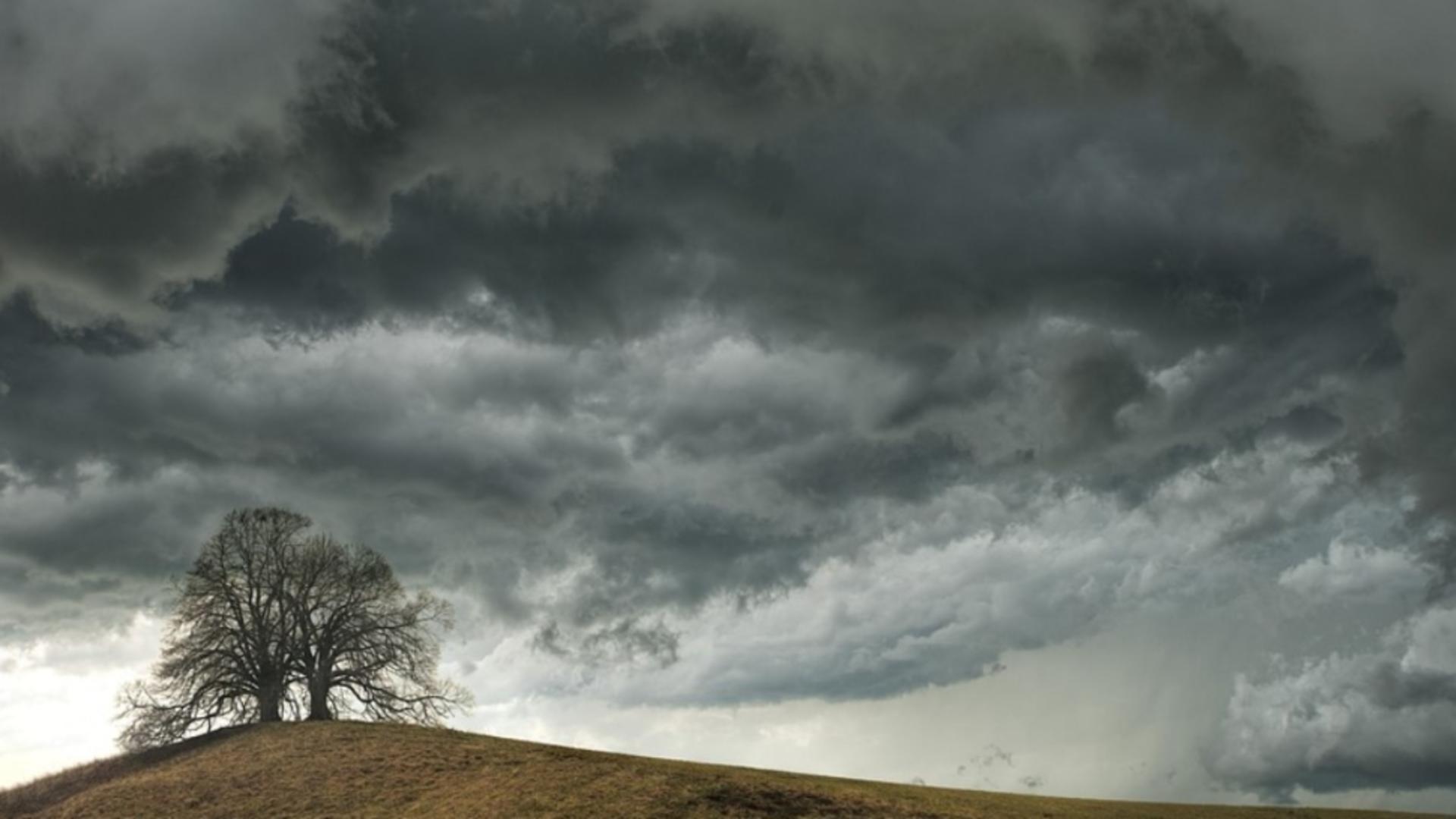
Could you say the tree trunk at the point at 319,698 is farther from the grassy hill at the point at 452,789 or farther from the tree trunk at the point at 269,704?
the grassy hill at the point at 452,789

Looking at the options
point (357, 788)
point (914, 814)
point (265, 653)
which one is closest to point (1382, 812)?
point (914, 814)

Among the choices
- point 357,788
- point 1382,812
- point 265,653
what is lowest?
point 1382,812

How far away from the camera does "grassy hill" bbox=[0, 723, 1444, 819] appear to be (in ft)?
115

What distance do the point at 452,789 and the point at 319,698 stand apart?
76.0ft

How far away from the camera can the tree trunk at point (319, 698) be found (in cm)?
5678

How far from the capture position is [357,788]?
39938 millimetres

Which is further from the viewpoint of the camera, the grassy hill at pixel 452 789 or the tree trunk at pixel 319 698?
the tree trunk at pixel 319 698

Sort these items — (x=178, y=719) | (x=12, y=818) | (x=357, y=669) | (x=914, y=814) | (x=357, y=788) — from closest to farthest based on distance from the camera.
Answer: (x=914, y=814), (x=357, y=788), (x=12, y=818), (x=178, y=719), (x=357, y=669)

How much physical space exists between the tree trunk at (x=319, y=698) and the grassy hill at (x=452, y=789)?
600 centimetres

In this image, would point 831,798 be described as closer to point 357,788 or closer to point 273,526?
point 357,788

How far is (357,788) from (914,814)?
73.0 feet

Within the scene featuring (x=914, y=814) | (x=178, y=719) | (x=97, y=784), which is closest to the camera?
(x=914, y=814)

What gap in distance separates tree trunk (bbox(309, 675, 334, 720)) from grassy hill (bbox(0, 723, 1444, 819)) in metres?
6.00

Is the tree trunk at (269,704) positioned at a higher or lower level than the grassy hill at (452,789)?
higher
